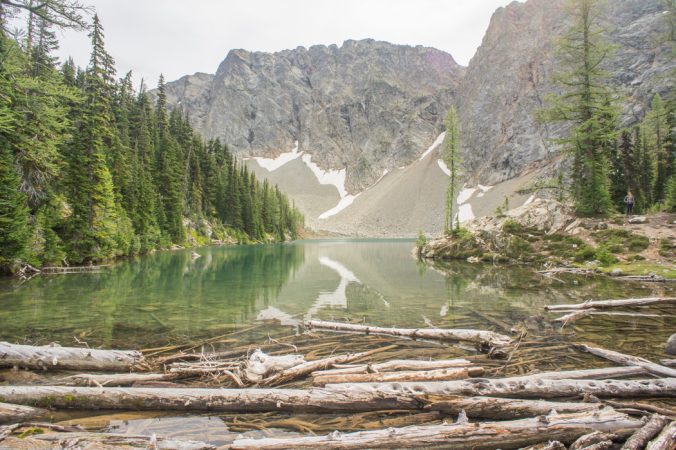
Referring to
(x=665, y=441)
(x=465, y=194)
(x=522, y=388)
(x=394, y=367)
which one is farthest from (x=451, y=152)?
(x=465, y=194)

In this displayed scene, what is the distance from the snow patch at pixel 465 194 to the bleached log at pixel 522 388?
513 ft

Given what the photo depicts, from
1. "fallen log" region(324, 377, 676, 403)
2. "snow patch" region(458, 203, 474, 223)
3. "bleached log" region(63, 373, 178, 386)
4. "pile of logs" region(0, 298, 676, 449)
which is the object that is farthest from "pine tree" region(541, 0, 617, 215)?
"snow patch" region(458, 203, 474, 223)

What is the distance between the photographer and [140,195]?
158 ft

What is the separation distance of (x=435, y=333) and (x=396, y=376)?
4016 millimetres

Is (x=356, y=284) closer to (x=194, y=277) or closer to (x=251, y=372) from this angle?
(x=194, y=277)

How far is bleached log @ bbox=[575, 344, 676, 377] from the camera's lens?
6820mm

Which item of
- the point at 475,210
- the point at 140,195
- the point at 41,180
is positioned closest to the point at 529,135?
the point at 475,210

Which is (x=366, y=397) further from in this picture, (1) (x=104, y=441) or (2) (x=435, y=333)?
(2) (x=435, y=333)

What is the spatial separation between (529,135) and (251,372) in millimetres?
175159

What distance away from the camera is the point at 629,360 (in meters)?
7.52

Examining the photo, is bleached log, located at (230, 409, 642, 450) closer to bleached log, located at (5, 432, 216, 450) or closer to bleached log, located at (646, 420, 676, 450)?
bleached log, located at (646, 420, 676, 450)

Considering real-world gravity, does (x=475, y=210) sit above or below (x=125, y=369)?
above

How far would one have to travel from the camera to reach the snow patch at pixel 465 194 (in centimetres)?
15866

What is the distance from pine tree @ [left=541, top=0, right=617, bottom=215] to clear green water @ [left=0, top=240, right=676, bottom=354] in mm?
10159
